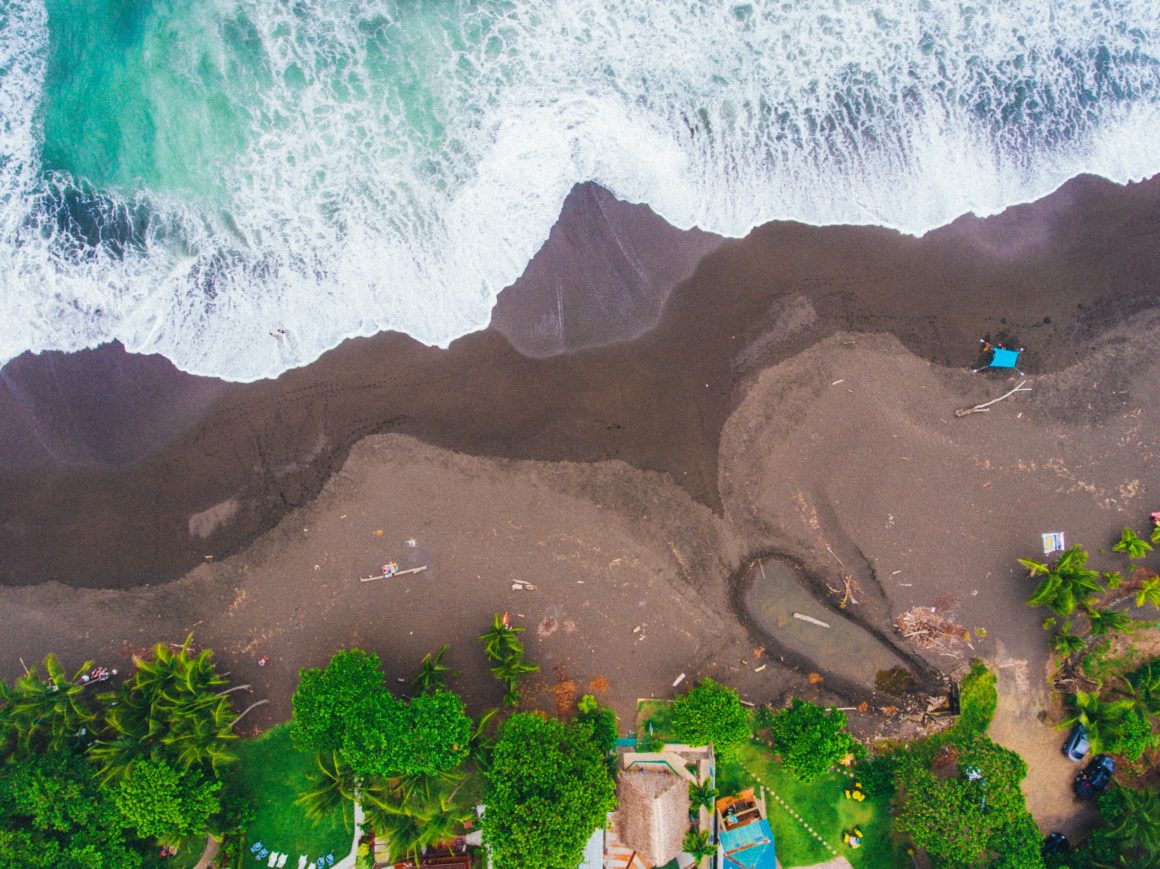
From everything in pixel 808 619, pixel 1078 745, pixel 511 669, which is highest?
pixel 808 619

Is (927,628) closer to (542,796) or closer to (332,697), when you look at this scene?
(542,796)

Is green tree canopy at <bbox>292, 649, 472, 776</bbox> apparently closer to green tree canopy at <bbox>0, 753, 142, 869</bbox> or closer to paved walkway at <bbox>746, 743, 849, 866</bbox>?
green tree canopy at <bbox>0, 753, 142, 869</bbox>

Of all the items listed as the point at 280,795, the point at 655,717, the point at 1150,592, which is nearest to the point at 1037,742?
the point at 1150,592

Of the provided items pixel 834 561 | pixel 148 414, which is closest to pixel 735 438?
pixel 834 561

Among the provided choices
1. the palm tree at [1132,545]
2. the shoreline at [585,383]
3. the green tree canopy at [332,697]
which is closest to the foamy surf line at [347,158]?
the shoreline at [585,383]

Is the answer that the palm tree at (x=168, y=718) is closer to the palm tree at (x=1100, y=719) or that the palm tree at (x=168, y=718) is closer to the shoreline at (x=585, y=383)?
the shoreline at (x=585, y=383)

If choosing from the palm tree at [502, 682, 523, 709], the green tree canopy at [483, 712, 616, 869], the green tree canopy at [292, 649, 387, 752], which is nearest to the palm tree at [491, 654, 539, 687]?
the palm tree at [502, 682, 523, 709]

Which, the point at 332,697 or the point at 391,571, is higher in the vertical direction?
the point at 391,571
